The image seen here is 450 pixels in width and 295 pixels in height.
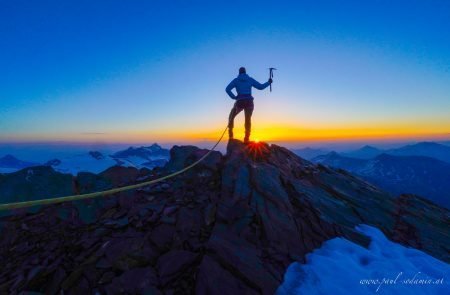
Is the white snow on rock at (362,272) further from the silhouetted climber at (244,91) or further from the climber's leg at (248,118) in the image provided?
the silhouetted climber at (244,91)

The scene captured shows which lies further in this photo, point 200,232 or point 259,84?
point 259,84

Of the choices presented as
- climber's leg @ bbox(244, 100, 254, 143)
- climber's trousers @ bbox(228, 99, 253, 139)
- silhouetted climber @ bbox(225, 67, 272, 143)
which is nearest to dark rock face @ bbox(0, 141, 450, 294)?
climber's leg @ bbox(244, 100, 254, 143)

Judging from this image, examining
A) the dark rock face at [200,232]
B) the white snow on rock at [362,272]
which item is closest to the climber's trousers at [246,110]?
the dark rock face at [200,232]

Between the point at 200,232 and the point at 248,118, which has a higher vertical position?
the point at 248,118

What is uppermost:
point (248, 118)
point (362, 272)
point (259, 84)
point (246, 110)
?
point (259, 84)

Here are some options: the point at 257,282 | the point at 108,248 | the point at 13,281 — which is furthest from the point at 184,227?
the point at 13,281

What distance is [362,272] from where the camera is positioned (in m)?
10.6

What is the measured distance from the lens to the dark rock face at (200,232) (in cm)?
1002

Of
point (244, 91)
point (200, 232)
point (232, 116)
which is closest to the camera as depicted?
point (200, 232)

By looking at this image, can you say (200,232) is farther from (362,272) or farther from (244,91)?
(244,91)

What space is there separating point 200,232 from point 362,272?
6.18 metres

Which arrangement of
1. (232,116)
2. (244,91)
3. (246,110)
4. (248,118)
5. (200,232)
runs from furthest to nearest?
(232,116), (248,118), (246,110), (244,91), (200,232)

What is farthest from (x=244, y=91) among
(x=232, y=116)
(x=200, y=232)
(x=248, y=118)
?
(x=200, y=232)

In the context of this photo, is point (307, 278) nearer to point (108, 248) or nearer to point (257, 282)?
point (257, 282)
